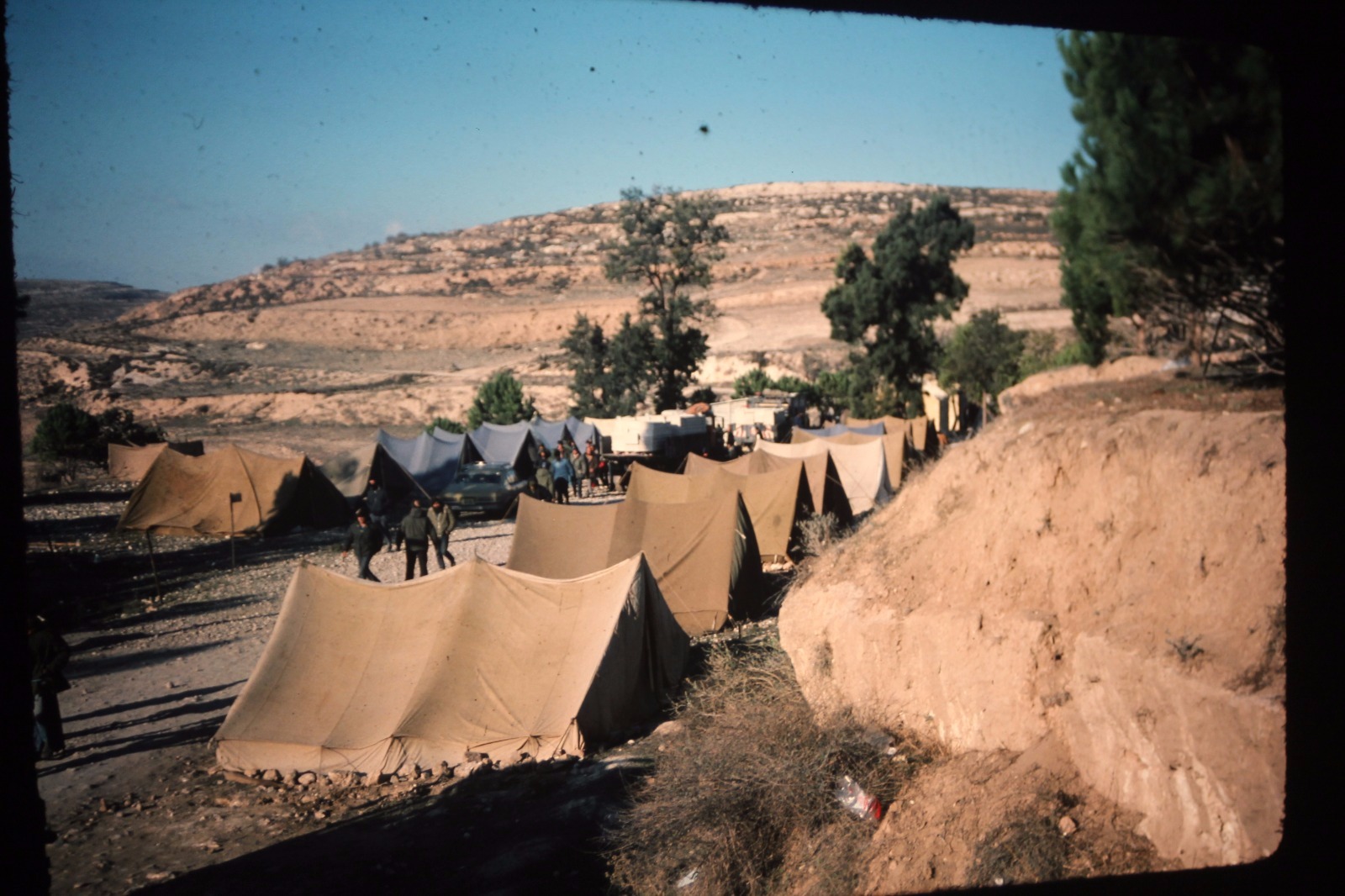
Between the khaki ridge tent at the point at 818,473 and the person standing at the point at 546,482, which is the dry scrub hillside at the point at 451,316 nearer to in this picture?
the khaki ridge tent at the point at 818,473

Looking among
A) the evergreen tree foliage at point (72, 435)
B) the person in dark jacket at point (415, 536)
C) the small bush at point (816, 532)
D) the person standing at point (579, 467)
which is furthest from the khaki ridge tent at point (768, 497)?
the evergreen tree foliage at point (72, 435)

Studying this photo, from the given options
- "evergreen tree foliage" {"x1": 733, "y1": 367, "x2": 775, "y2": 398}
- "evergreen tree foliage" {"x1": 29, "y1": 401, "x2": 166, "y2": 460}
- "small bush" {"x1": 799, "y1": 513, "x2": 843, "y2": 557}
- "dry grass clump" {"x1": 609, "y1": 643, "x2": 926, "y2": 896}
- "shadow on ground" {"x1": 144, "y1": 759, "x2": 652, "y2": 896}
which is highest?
"evergreen tree foliage" {"x1": 733, "y1": 367, "x2": 775, "y2": 398}

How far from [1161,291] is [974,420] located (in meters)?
→ 30.7

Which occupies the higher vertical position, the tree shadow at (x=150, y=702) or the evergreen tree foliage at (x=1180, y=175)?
the evergreen tree foliage at (x=1180, y=175)

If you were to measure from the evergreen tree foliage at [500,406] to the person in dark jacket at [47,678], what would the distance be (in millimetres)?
30663

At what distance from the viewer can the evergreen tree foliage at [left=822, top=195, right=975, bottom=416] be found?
40.0 meters

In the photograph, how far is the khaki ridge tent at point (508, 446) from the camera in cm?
2883

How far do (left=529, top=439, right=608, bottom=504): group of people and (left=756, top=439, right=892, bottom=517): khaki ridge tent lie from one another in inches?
219

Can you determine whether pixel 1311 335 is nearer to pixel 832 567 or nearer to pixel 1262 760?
pixel 1262 760

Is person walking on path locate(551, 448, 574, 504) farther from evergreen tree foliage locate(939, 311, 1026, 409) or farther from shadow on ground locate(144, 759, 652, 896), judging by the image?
evergreen tree foliage locate(939, 311, 1026, 409)

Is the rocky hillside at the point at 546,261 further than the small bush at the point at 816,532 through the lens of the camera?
Yes

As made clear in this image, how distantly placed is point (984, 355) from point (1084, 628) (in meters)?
30.4

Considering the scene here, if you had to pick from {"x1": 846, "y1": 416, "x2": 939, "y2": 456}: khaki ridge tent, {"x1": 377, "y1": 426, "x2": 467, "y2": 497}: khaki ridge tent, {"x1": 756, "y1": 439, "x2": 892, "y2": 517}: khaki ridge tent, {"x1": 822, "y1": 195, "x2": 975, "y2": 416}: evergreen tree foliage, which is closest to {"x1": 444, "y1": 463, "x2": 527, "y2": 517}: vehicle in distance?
{"x1": 377, "y1": 426, "x2": 467, "y2": 497}: khaki ridge tent

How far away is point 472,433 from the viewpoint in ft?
96.6
